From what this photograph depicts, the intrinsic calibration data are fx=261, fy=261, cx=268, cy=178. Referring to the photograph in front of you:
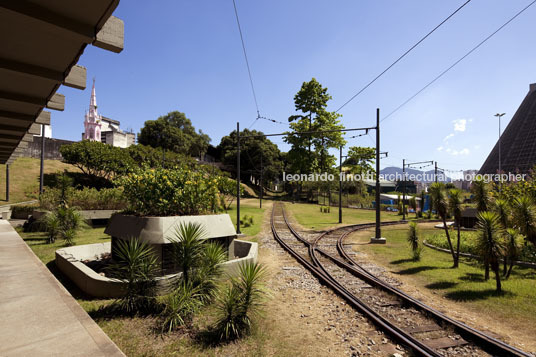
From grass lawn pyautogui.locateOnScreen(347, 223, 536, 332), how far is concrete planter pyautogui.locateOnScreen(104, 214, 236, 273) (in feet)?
22.7

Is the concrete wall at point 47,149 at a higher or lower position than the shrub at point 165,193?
higher

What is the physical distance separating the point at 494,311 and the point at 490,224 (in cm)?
254

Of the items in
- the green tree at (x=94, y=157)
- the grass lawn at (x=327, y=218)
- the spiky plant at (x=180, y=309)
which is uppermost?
the green tree at (x=94, y=157)

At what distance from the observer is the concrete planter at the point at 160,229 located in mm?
7305

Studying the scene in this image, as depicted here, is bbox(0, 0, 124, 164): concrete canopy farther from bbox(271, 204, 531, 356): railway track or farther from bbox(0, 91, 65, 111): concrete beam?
bbox(271, 204, 531, 356): railway track

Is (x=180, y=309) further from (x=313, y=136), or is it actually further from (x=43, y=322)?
(x=313, y=136)

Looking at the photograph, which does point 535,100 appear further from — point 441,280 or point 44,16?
point 44,16

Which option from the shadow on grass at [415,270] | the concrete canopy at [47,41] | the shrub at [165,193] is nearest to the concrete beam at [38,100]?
the concrete canopy at [47,41]

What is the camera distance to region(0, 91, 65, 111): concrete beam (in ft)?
21.9

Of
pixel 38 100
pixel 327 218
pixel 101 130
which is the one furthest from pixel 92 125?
pixel 38 100

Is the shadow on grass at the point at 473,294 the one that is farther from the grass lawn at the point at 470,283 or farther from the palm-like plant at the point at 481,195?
the palm-like plant at the point at 481,195

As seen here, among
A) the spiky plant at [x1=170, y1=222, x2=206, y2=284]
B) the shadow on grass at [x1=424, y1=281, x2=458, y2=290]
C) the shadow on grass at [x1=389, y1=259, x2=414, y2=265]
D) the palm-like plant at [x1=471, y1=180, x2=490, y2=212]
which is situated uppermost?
the palm-like plant at [x1=471, y1=180, x2=490, y2=212]

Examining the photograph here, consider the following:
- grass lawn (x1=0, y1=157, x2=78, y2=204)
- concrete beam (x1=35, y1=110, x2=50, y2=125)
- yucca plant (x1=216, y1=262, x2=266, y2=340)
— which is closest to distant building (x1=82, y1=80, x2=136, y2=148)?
grass lawn (x1=0, y1=157, x2=78, y2=204)

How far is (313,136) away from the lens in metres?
50.4
